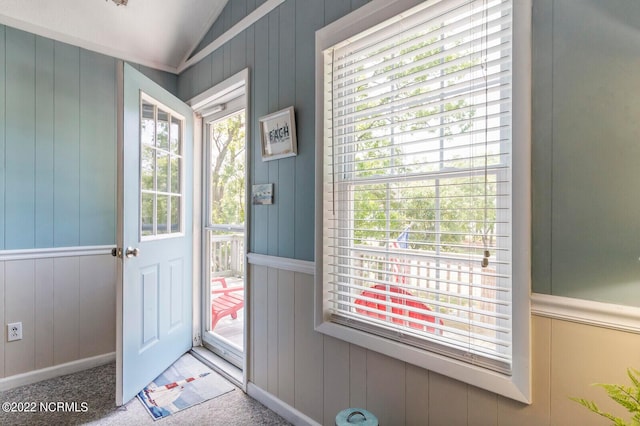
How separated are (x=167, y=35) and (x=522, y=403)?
3.09 meters

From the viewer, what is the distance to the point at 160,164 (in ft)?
7.89

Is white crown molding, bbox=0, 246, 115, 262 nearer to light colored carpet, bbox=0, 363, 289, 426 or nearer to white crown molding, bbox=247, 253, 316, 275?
light colored carpet, bbox=0, 363, 289, 426

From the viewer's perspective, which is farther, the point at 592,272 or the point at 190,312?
the point at 190,312

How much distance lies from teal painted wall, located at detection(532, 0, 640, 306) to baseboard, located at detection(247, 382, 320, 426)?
137 centimetres

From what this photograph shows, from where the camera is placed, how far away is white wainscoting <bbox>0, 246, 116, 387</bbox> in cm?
230

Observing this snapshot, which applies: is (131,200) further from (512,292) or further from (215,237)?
(512,292)

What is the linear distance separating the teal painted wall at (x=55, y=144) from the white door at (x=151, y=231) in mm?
560

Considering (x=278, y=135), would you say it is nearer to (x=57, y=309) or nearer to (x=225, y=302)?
(x=225, y=302)

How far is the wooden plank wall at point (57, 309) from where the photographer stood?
2303 millimetres

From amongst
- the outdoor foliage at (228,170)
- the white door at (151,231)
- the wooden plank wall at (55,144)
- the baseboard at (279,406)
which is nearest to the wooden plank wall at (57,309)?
the wooden plank wall at (55,144)

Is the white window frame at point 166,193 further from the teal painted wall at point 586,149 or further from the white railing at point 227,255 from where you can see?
the teal painted wall at point 586,149

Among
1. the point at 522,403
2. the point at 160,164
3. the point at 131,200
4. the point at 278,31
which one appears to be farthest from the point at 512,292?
the point at 160,164

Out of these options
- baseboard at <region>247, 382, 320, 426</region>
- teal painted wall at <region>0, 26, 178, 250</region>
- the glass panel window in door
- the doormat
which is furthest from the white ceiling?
baseboard at <region>247, 382, 320, 426</region>

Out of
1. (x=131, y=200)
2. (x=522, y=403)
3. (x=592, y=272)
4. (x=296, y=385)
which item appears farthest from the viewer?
(x=131, y=200)
